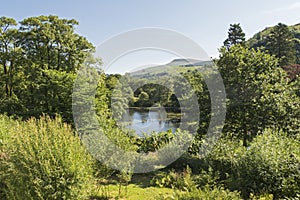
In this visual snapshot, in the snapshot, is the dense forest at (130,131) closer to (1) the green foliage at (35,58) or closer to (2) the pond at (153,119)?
(1) the green foliage at (35,58)

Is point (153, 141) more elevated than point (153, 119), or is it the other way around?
→ point (153, 119)

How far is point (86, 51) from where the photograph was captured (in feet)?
60.1

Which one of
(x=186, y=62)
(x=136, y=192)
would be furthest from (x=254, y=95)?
(x=136, y=192)

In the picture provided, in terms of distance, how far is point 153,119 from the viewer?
15031 mm

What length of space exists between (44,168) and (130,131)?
359 cm

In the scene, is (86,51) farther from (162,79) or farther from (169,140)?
(169,140)

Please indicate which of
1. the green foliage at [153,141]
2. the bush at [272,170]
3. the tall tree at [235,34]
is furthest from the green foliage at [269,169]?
the tall tree at [235,34]

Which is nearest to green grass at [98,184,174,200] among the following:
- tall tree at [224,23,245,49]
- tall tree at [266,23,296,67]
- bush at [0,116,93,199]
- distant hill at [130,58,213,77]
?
bush at [0,116,93,199]

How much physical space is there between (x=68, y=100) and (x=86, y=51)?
220 inches

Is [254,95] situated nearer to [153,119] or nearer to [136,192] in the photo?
[136,192]

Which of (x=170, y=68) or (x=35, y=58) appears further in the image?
(x=35, y=58)

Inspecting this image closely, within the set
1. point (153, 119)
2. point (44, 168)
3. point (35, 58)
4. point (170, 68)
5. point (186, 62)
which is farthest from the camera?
point (35, 58)

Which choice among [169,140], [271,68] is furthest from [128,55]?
[271,68]

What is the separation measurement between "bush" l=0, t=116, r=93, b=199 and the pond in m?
8.19
